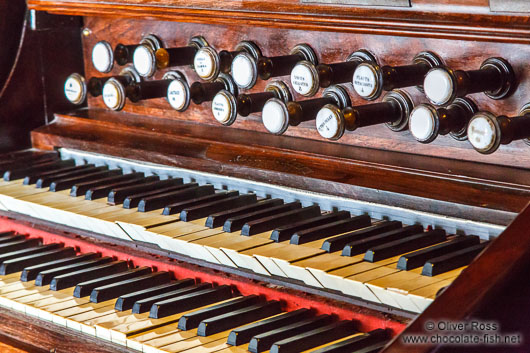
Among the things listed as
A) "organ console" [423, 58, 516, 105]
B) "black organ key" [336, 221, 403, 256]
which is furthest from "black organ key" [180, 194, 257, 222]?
"organ console" [423, 58, 516, 105]

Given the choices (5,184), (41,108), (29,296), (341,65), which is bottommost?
(29,296)

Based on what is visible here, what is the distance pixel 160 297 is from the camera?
203 cm

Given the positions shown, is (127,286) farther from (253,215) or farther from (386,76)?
(386,76)

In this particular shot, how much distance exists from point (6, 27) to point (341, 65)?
4.70ft

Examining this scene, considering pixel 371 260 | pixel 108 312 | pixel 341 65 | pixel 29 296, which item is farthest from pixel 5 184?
pixel 371 260

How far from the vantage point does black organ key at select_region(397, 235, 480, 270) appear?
173 centimetres

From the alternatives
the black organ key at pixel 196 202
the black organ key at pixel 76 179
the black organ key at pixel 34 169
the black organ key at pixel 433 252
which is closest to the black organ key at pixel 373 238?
the black organ key at pixel 433 252

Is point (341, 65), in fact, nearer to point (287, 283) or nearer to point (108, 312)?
point (287, 283)

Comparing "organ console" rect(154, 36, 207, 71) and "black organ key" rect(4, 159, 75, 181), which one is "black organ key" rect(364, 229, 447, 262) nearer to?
"organ console" rect(154, 36, 207, 71)

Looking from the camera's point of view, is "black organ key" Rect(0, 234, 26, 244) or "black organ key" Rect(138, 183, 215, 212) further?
"black organ key" Rect(0, 234, 26, 244)

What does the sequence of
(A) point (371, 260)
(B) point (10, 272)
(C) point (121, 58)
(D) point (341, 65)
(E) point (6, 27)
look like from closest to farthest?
(A) point (371, 260) < (D) point (341, 65) < (B) point (10, 272) < (C) point (121, 58) < (E) point (6, 27)

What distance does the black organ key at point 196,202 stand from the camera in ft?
7.42

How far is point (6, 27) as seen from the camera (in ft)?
9.90

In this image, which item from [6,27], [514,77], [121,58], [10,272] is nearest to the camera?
[514,77]
